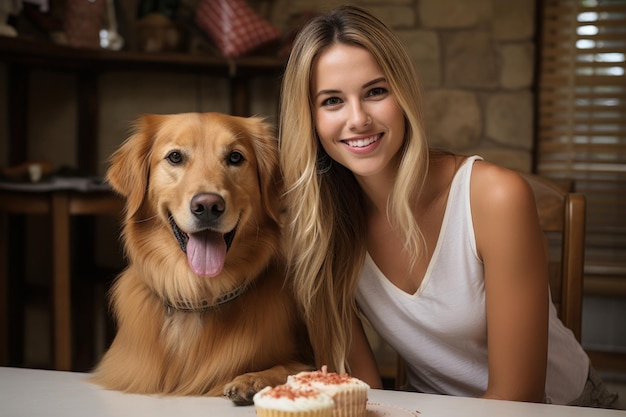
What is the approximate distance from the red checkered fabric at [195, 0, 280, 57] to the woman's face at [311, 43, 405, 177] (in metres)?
1.92

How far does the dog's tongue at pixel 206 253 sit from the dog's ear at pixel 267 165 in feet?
0.57

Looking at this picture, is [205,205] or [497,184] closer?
[205,205]

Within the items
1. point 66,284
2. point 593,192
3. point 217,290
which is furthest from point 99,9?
point 593,192

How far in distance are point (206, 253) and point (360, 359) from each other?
477mm

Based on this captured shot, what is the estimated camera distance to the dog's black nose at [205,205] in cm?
138

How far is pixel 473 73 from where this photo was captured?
11.5 ft

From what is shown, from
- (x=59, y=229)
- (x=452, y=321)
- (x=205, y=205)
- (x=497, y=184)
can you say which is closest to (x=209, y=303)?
(x=205, y=205)

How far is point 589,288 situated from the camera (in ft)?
10.9

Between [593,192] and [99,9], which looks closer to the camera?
[99,9]

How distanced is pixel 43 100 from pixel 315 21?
233 centimetres

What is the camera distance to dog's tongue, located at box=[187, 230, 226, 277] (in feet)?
4.53

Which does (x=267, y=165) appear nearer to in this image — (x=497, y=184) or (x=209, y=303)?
(x=209, y=303)

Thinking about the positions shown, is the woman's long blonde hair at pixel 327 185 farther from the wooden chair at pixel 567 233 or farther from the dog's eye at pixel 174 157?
the wooden chair at pixel 567 233

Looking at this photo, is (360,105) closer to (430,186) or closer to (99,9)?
(430,186)
